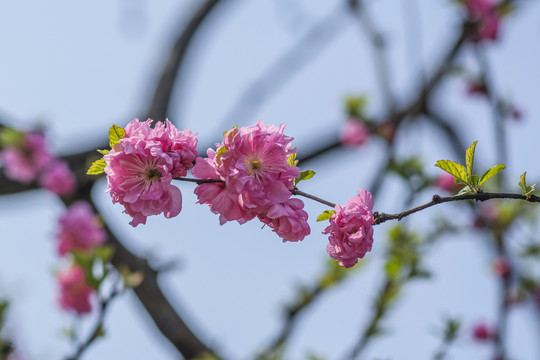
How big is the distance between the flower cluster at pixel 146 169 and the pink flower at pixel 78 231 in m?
2.19

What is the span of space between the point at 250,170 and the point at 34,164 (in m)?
2.62

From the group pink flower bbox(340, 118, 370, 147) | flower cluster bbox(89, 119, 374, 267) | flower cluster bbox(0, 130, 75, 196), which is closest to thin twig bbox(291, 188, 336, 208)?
flower cluster bbox(89, 119, 374, 267)

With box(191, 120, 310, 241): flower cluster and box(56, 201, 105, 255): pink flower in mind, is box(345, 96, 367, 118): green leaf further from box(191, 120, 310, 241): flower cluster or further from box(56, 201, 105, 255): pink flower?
box(191, 120, 310, 241): flower cluster

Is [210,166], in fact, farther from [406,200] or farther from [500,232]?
[500,232]

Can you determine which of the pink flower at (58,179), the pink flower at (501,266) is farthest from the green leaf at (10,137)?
the pink flower at (501,266)

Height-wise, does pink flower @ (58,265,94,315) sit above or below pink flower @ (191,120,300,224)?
below

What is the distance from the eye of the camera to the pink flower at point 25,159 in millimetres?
3145

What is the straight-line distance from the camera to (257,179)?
930 millimetres

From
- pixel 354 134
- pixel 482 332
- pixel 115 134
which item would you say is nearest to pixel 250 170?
pixel 115 134

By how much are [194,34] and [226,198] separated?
319 centimetres

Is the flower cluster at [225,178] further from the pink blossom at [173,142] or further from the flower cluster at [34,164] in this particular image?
the flower cluster at [34,164]

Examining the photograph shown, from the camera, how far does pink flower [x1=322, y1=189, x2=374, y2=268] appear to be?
0.96 metres

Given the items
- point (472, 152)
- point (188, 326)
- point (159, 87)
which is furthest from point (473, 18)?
point (472, 152)

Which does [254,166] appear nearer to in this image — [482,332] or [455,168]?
[455,168]
